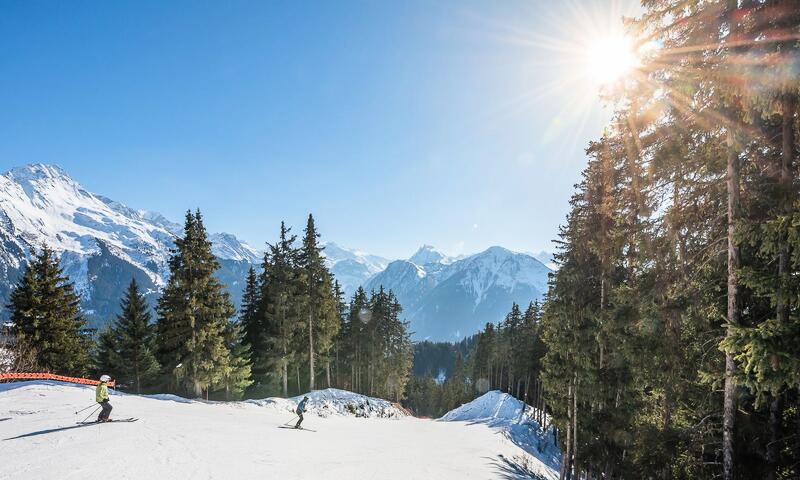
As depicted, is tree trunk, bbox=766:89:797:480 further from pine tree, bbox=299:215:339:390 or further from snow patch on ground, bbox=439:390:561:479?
→ pine tree, bbox=299:215:339:390

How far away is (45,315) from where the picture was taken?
28016 millimetres

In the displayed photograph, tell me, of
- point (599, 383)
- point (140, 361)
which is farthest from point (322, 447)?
point (140, 361)

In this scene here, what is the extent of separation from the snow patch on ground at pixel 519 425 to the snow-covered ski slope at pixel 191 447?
11.2 meters

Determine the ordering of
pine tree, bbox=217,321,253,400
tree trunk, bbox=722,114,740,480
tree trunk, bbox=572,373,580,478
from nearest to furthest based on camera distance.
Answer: tree trunk, bbox=722,114,740,480
tree trunk, bbox=572,373,580,478
pine tree, bbox=217,321,253,400

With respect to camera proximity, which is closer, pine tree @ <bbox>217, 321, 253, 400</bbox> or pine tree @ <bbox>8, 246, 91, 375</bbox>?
pine tree @ <bbox>8, 246, 91, 375</bbox>

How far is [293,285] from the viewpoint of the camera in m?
36.6

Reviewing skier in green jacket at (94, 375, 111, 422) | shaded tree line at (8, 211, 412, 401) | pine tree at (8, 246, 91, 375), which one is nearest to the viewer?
skier in green jacket at (94, 375, 111, 422)

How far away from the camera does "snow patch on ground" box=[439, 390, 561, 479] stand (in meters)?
33.3

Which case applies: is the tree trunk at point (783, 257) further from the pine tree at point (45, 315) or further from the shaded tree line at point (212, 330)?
the pine tree at point (45, 315)

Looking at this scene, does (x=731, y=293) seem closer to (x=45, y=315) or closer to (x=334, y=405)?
(x=334, y=405)

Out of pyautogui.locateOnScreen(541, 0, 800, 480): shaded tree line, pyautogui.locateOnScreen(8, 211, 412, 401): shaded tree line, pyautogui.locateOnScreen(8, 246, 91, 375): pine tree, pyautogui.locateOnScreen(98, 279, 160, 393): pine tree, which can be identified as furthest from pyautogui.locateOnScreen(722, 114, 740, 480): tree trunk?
pyautogui.locateOnScreen(98, 279, 160, 393): pine tree

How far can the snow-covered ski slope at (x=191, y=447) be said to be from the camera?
9.52m

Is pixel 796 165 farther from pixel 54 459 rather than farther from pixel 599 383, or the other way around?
pixel 54 459

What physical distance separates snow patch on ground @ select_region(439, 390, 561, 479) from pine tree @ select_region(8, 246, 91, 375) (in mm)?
34621
